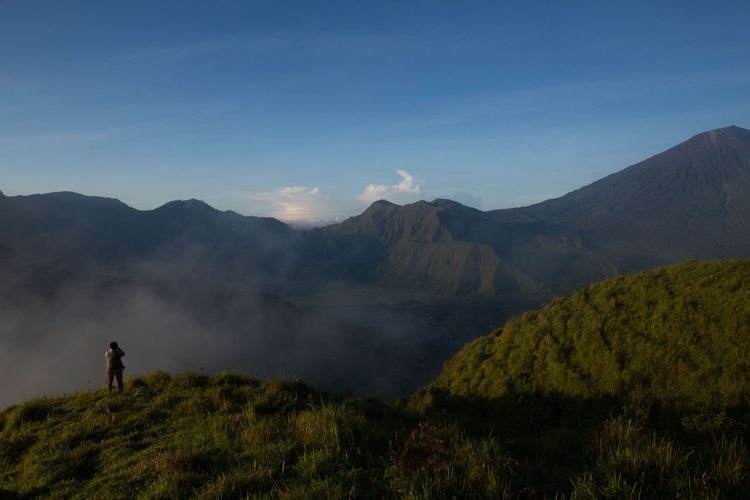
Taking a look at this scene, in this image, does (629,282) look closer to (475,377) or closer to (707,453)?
(475,377)

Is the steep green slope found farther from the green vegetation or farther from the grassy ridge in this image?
the grassy ridge

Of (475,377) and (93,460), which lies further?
(475,377)

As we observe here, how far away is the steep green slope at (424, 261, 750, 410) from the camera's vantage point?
1355 centimetres

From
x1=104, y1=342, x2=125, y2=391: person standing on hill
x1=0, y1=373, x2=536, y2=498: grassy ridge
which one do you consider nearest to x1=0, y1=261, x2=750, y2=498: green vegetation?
x1=0, y1=373, x2=536, y2=498: grassy ridge

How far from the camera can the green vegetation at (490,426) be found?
5.05 metres

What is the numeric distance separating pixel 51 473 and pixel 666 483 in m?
9.67

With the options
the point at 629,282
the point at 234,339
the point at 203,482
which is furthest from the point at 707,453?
the point at 234,339

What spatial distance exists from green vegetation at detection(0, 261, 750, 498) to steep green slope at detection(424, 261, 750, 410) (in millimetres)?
64

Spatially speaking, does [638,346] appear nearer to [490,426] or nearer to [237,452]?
[490,426]

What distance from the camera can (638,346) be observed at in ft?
52.1

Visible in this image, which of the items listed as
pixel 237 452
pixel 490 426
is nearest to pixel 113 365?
pixel 237 452

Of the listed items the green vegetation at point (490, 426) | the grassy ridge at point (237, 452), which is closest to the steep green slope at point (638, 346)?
the green vegetation at point (490, 426)

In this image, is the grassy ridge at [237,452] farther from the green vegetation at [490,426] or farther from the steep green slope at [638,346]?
the steep green slope at [638,346]

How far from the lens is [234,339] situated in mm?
156125
